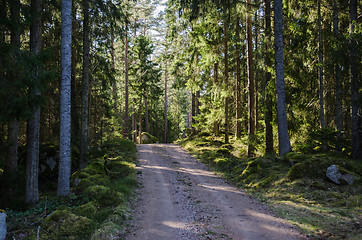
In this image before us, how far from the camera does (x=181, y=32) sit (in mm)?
26453

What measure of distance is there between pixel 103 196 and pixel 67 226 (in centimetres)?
230

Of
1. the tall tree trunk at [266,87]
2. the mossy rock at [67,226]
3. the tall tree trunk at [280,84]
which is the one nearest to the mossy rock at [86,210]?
the mossy rock at [67,226]

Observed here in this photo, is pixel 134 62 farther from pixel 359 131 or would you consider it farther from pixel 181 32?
pixel 359 131

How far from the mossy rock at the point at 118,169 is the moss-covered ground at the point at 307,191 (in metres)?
5.17

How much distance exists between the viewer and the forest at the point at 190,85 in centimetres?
692

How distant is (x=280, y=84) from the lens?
11547 millimetres

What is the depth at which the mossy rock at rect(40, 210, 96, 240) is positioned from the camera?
17.8ft

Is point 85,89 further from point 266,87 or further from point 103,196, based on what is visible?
point 266,87

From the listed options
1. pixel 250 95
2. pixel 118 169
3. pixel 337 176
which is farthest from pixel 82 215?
pixel 250 95

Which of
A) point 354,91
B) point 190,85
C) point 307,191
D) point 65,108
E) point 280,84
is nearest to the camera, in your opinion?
point 307,191

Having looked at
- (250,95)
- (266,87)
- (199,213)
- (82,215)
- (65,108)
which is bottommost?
(199,213)

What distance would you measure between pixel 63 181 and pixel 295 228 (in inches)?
311

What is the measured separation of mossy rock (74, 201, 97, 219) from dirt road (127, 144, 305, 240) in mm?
1295

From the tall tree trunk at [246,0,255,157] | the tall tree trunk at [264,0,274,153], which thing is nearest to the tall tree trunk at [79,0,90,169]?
the tall tree trunk at [246,0,255,157]
